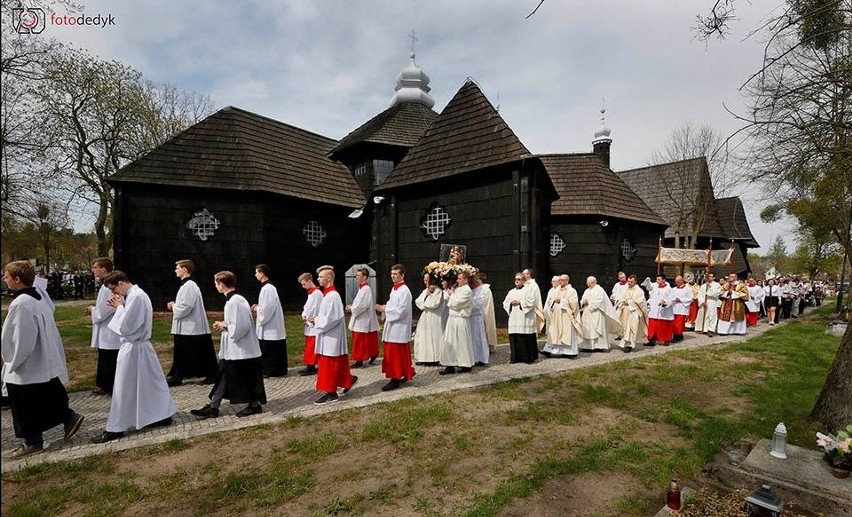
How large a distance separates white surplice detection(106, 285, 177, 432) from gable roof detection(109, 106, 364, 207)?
11434 mm

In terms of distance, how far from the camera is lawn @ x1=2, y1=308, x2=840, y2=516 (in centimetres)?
427

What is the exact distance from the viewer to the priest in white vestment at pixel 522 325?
9.86 m

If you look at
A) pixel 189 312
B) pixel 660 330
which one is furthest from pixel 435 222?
pixel 189 312

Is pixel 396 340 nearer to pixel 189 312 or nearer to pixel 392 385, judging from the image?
pixel 392 385

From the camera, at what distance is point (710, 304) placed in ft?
50.0

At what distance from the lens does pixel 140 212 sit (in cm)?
1590

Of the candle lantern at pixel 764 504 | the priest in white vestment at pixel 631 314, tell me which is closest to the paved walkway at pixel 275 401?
the priest in white vestment at pixel 631 314

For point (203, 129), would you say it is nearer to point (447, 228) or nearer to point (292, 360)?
point (447, 228)

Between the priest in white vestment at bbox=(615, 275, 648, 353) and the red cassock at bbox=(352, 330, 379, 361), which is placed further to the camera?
the priest in white vestment at bbox=(615, 275, 648, 353)

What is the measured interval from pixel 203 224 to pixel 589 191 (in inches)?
650

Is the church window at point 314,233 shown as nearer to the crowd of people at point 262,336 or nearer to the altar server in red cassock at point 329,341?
the crowd of people at point 262,336

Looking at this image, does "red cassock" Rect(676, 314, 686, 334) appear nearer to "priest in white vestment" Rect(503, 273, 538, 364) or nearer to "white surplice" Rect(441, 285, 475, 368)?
"priest in white vestment" Rect(503, 273, 538, 364)

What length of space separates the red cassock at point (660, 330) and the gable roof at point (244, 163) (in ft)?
41.3

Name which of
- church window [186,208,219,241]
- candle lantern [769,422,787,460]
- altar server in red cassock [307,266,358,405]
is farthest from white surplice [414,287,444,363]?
church window [186,208,219,241]
